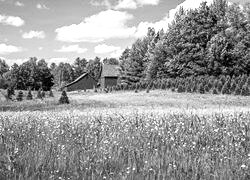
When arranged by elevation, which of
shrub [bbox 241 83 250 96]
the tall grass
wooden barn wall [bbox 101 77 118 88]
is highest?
wooden barn wall [bbox 101 77 118 88]

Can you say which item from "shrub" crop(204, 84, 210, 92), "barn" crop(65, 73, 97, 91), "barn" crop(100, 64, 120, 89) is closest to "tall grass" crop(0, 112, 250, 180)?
"shrub" crop(204, 84, 210, 92)

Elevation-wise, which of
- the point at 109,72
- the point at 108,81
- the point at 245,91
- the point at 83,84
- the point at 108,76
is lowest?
the point at 245,91

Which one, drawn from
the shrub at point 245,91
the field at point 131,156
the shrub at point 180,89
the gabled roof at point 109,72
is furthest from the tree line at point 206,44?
the field at point 131,156

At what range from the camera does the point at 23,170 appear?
13.8 ft

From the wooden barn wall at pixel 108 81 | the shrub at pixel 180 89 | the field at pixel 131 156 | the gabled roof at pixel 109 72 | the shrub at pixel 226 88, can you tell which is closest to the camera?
the field at pixel 131 156

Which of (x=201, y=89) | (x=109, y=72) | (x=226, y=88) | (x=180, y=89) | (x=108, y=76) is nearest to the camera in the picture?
(x=226, y=88)

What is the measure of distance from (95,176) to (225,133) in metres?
3.83

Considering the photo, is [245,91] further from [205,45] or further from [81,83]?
[81,83]

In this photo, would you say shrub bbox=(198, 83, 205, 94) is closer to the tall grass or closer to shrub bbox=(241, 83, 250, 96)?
shrub bbox=(241, 83, 250, 96)

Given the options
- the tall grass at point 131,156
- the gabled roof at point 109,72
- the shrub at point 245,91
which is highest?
the gabled roof at point 109,72

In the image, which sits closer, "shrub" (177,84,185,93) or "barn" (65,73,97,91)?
"shrub" (177,84,185,93)

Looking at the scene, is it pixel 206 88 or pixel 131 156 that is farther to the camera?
pixel 206 88

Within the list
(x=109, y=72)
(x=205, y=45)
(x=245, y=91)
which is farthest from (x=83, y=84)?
(x=245, y=91)

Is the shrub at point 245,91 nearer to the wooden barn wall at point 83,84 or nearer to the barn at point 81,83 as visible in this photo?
the barn at point 81,83
